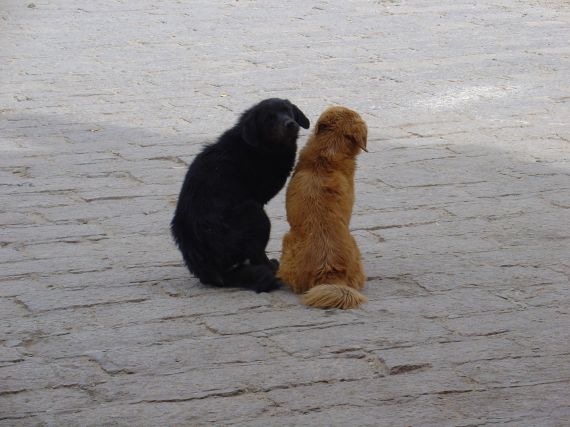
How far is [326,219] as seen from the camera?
480 centimetres

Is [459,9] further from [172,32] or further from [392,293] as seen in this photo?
[392,293]

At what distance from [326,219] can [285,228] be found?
4.55 feet

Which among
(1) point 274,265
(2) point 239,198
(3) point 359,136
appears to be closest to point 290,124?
(3) point 359,136

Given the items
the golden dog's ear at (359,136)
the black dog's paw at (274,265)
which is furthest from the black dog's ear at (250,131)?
the black dog's paw at (274,265)

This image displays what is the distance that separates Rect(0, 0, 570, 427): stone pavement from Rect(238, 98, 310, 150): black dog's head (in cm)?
A: 70

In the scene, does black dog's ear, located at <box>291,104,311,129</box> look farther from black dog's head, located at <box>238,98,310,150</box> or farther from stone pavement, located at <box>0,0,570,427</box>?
stone pavement, located at <box>0,0,570,427</box>

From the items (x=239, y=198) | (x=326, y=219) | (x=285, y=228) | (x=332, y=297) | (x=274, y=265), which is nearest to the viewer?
(x=332, y=297)

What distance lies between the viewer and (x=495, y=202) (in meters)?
6.55

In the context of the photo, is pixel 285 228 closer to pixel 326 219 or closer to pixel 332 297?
pixel 326 219

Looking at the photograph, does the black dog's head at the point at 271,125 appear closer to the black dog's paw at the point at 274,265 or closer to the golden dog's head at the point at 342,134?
the golden dog's head at the point at 342,134

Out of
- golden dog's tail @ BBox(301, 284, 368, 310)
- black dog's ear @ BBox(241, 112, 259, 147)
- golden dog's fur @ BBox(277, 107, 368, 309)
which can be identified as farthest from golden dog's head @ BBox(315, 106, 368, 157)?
golden dog's tail @ BBox(301, 284, 368, 310)

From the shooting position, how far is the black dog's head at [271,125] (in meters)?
4.90

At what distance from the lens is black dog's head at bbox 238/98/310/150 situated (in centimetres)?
490

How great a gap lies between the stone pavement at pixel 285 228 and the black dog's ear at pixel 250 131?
27.6 inches
